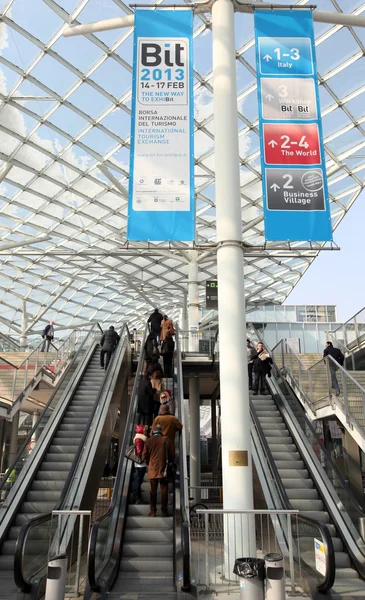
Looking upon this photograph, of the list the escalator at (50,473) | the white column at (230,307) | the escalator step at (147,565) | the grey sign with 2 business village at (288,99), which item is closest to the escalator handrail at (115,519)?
the escalator step at (147,565)

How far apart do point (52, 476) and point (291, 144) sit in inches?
320

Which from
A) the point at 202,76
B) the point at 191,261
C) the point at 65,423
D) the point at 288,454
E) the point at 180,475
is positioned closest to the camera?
the point at 180,475

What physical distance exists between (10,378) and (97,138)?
14.3m

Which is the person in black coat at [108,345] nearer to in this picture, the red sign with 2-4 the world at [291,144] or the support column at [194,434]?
the support column at [194,434]

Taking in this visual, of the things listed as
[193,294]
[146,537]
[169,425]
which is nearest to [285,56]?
[169,425]

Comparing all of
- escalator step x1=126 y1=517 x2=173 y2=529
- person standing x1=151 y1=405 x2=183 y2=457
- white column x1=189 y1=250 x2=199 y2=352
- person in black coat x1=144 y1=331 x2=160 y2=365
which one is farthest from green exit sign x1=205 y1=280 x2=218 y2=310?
escalator step x1=126 y1=517 x2=173 y2=529

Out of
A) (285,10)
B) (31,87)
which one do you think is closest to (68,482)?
(285,10)

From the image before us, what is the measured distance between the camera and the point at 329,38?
21656 millimetres

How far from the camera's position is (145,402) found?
12.2 m

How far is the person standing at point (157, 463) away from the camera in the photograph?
923 cm

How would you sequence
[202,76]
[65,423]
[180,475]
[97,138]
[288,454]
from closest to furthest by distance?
[180,475]
[288,454]
[65,423]
[202,76]
[97,138]

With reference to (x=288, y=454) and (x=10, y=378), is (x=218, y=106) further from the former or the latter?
(x=10, y=378)

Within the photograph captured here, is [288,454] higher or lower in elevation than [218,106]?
lower

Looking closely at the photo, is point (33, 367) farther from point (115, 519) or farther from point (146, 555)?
point (146, 555)
